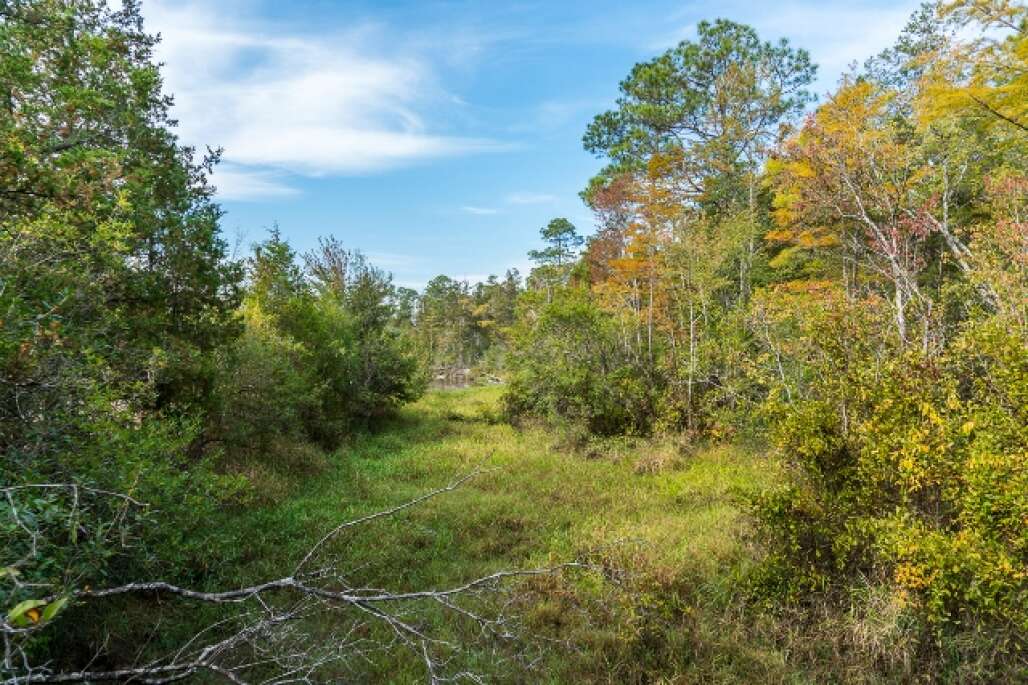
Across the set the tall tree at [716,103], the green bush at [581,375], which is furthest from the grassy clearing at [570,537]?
the tall tree at [716,103]

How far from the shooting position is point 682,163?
22562 mm

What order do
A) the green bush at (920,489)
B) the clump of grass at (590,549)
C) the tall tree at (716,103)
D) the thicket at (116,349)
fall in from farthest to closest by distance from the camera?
the tall tree at (716,103) < the clump of grass at (590,549) < the green bush at (920,489) < the thicket at (116,349)

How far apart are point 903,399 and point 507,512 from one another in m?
5.38

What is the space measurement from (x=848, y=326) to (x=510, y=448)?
821 centimetres

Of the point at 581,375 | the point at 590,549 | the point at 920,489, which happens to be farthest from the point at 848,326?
the point at 581,375

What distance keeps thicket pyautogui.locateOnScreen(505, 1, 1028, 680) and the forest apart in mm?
49

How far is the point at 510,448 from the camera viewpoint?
41.7 ft

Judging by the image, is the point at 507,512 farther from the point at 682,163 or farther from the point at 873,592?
the point at 682,163

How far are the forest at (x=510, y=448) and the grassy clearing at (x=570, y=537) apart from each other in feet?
0.17

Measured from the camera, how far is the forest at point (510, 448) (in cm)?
391

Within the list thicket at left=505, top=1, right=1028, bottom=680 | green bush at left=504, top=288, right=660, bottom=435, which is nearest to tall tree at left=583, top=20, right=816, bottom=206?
thicket at left=505, top=1, right=1028, bottom=680

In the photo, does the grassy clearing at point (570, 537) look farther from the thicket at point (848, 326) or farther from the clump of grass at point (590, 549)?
the thicket at point (848, 326)

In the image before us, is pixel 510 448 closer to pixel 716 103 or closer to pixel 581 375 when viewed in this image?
pixel 581 375

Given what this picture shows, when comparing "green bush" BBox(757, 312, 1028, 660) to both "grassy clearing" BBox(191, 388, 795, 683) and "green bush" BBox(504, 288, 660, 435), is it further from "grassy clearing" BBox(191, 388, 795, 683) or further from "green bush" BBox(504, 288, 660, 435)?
"green bush" BBox(504, 288, 660, 435)
